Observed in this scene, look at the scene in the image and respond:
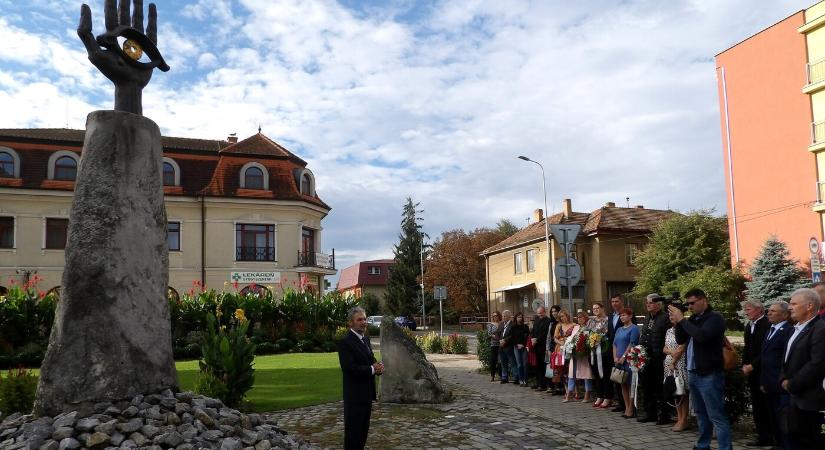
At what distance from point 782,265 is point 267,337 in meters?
22.3

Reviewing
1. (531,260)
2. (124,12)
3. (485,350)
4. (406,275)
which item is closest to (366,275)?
(406,275)

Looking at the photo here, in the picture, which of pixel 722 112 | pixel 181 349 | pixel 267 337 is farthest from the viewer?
pixel 722 112

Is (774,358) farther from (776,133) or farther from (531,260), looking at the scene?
(531,260)

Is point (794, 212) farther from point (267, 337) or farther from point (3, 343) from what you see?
point (3, 343)

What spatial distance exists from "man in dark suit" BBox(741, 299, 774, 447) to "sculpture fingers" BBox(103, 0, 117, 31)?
8.70 m

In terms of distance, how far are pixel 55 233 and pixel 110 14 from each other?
32463 millimetres

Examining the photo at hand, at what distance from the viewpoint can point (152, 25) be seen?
27.3 feet

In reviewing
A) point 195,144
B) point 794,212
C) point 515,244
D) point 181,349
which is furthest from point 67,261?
point 515,244

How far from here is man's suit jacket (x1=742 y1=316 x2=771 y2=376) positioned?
7.97 m

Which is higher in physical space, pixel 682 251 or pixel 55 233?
pixel 55 233

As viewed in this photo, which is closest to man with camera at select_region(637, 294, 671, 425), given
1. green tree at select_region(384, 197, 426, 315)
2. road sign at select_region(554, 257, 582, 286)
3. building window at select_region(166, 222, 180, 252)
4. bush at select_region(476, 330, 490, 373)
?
road sign at select_region(554, 257, 582, 286)

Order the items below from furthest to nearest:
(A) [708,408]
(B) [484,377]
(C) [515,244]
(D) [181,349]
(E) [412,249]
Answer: (E) [412,249] < (C) [515,244] < (D) [181,349] < (B) [484,377] < (A) [708,408]

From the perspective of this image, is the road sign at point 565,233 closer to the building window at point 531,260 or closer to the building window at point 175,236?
the building window at point 175,236

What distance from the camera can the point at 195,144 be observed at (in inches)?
1623
